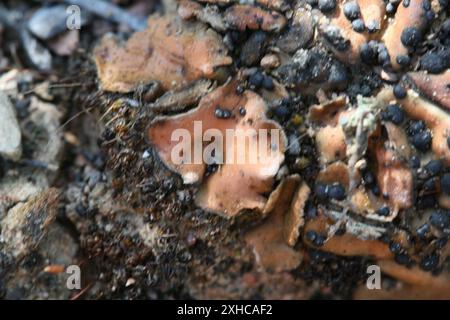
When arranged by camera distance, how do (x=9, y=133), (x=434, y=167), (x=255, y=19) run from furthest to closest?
1. (x=9, y=133)
2. (x=255, y=19)
3. (x=434, y=167)

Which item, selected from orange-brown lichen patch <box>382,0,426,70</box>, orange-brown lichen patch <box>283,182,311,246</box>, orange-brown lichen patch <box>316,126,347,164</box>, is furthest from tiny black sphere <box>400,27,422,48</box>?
orange-brown lichen patch <box>283,182,311,246</box>

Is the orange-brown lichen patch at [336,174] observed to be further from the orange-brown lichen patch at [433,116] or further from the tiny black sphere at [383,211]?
the orange-brown lichen patch at [433,116]

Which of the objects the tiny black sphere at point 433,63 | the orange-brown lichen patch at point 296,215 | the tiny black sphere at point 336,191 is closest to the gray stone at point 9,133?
the orange-brown lichen patch at point 296,215

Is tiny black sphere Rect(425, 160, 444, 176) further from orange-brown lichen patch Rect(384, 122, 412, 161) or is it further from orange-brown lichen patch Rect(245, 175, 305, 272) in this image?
orange-brown lichen patch Rect(245, 175, 305, 272)

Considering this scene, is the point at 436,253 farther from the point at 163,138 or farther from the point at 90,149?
the point at 90,149

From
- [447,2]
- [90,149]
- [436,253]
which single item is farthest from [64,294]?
[447,2]

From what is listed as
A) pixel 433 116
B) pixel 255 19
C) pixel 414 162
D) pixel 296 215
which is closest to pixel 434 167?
pixel 414 162

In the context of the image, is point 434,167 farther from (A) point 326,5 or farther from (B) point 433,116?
(A) point 326,5
